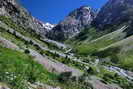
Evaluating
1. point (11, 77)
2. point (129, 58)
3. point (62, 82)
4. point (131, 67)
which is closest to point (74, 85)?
point (62, 82)

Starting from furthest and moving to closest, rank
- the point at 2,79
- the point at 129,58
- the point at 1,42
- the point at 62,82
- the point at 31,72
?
the point at 129,58, the point at 1,42, the point at 62,82, the point at 31,72, the point at 2,79

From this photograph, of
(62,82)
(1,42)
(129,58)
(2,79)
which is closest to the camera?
(2,79)

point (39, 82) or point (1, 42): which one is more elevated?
point (1, 42)

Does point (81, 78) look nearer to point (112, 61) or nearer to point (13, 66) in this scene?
point (13, 66)

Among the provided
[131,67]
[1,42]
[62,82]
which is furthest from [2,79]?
[131,67]

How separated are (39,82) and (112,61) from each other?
566ft

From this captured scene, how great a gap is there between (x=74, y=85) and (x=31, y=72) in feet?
29.9

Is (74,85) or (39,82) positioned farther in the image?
(74,85)

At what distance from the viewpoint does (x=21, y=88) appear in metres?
19.7

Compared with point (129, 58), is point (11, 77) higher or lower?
lower

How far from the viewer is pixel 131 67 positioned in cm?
16838

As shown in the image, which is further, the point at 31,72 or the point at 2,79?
the point at 31,72

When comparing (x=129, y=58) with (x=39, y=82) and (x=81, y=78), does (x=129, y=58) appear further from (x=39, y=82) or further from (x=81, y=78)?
(x=39, y=82)

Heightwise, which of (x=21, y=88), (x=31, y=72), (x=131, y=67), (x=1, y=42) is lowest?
(x=21, y=88)
